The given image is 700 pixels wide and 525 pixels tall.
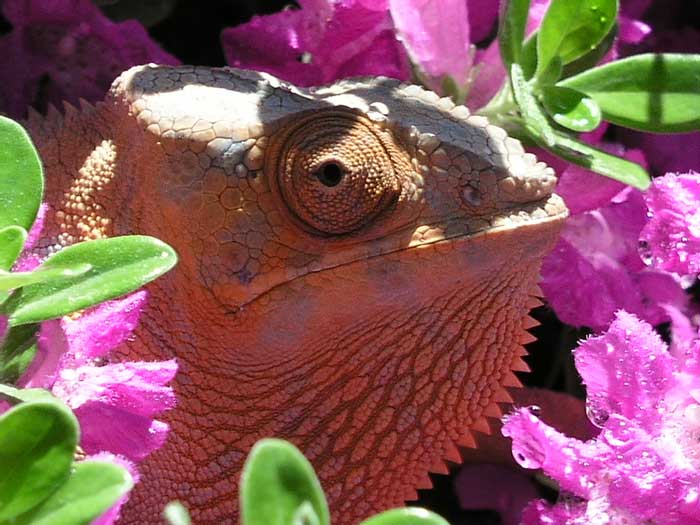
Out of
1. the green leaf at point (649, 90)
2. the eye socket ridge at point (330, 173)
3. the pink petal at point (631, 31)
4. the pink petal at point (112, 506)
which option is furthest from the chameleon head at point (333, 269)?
the pink petal at point (631, 31)

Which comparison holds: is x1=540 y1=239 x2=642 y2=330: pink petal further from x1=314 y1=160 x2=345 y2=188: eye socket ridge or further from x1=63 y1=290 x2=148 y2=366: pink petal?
x1=63 y1=290 x2=148 y2=366: pink petal

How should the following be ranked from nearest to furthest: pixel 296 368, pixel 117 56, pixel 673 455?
1. pixel 673 455
2. pixel 296 368
3. pixel 117 56

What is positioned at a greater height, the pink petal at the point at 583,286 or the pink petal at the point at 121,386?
the pink petal at the point at 121,386

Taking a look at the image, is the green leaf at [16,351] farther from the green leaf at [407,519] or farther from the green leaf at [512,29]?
the green leaf at [512,29]

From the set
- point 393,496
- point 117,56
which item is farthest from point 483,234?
point 117,56

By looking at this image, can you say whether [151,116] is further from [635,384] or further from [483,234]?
[635,384]

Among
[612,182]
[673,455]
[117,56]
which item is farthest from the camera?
[117,56]

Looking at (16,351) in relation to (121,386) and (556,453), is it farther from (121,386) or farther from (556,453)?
(556,453)
